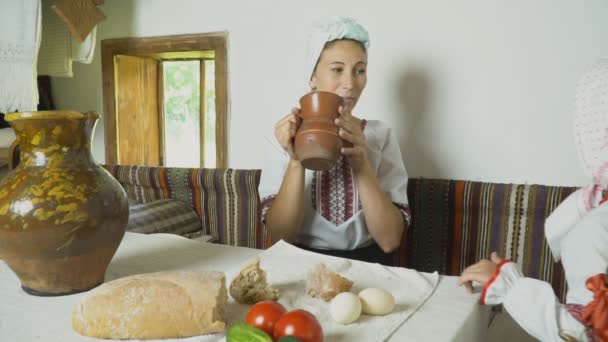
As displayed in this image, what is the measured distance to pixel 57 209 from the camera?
0.79 metres

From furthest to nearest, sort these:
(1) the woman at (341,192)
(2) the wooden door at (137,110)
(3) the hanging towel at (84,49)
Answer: (2) the wooden door at (137,110)
(3) the hanging towel at (84,49)
(1) the woman at (341,192)

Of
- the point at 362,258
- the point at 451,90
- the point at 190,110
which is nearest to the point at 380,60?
the point at 451,90

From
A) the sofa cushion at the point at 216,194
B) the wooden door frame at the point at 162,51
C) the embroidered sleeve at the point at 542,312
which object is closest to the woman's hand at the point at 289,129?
the embroidered sleeve at the point at 542,312

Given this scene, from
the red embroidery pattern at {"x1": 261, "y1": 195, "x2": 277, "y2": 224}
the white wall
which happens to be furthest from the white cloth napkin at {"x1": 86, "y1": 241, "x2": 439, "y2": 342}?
the white wall

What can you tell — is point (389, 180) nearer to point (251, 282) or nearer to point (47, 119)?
point (251, 282)

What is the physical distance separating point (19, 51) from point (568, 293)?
237 centimetres

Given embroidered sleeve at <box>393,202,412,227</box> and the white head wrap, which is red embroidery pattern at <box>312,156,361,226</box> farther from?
the white head wrap

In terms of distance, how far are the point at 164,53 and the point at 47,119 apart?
1789 mm

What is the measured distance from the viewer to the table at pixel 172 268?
28.0 inches

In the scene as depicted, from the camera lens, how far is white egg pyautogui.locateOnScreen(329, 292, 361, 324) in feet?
2.42

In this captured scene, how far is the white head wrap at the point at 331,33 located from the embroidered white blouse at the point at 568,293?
0.85 metres

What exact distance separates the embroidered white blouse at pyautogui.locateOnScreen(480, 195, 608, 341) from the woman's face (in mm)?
695

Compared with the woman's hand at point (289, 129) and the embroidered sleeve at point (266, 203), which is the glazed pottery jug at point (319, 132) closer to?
the woman's hand at point (289, 129)

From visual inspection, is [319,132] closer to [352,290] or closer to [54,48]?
[352,290]
